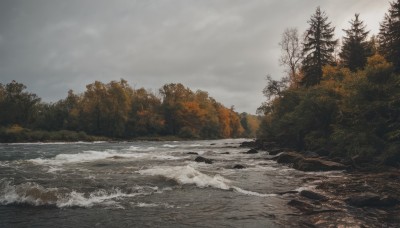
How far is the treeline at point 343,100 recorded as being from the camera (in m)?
21.7

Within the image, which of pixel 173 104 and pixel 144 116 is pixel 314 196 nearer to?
pixel 144 116

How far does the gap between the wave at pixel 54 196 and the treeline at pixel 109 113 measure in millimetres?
66874

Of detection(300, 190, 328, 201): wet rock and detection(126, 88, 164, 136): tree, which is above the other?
detection(126, 88, 164, 136): tree

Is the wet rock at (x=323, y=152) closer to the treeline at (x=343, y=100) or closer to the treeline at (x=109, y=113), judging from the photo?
the treeline at (x=343, y=100)

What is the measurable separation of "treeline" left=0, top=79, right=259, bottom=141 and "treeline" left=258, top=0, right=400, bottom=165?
4678 cm

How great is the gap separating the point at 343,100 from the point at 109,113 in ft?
239

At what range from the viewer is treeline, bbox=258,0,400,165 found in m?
21.7

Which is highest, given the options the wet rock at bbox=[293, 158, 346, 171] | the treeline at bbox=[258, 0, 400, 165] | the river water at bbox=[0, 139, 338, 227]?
the treeline at bbox=[258, 0, 400, 165]

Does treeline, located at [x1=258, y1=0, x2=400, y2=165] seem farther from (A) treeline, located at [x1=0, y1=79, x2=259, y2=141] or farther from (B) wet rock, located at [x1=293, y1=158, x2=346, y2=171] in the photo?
(A) treeline, located at [x1=0, y1=79, x2=259, y2=141]

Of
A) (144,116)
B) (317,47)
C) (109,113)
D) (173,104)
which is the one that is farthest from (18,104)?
(317,47)

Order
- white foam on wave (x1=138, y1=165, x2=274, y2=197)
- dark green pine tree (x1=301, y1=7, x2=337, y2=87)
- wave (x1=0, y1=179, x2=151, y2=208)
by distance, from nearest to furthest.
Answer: wave (x1=0, y1=179, x2=151, y2=208) < white foam on wave (x1=138, y1=165, x2=274, y2=197) < dark green pine tree (x1=301, y1=7, x2=337, y2=87)

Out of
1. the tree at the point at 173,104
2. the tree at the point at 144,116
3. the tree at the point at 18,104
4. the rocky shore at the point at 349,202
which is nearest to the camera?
the rocky shore at the point at 349,202

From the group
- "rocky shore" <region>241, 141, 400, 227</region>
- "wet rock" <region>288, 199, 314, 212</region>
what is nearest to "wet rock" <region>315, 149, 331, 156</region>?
"rocky shore" <region>241, 141, 400, 227</region>

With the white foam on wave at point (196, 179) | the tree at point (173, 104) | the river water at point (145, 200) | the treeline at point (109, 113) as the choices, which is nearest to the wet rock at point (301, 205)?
the river water at point (145, 200)
